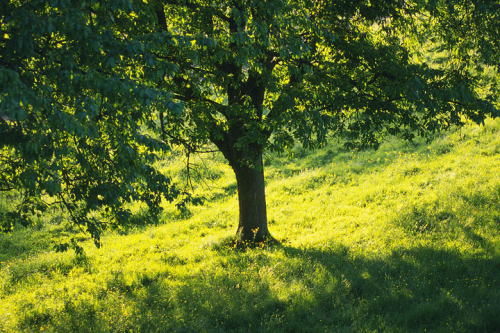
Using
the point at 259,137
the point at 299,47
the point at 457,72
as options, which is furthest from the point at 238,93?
the point at 457,72

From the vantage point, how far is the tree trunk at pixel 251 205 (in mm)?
12195

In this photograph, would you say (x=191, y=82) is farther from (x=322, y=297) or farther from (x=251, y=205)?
(x=322, y=297)

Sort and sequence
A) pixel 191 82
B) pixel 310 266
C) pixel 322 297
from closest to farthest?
pixel 322 297 < pixel 191 82 < pixel 310 266

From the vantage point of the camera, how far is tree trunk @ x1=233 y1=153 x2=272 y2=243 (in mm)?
12195

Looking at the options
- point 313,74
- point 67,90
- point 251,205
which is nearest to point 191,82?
point 313,74

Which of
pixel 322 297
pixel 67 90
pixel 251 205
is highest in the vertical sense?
pixel 67 90

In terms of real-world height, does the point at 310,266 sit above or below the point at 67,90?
below

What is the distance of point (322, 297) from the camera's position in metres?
8.38

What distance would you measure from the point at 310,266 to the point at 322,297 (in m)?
1.70

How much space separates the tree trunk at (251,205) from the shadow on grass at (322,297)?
6.71 feet

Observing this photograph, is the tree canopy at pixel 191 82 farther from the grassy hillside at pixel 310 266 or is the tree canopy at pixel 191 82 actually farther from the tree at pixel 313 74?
the grassy hillside at pixel 310 266

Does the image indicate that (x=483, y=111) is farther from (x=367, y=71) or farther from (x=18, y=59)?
(x=18, y=59)

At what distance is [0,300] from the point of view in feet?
35.6

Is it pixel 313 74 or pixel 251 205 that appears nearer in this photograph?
pixel 313 74
